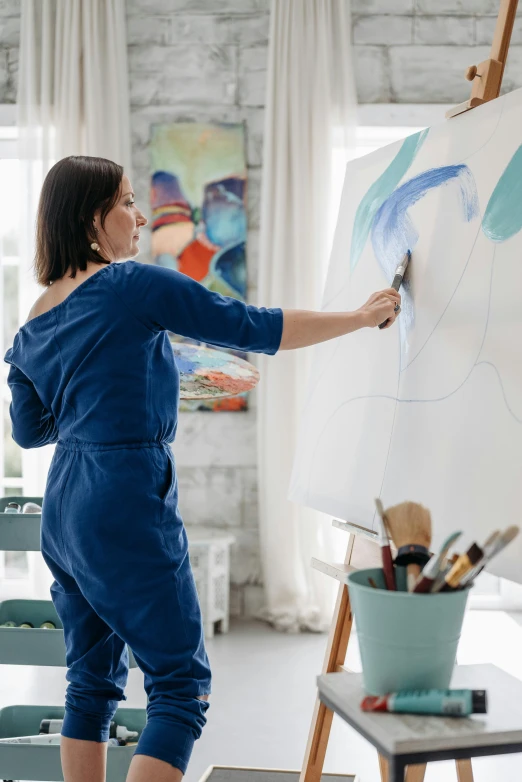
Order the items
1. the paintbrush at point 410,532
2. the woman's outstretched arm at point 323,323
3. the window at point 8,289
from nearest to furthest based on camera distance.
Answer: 1. the paintbrush at point 410,532
2. the woman's outstretched arm at point 323,323
3. the window at point 8,289

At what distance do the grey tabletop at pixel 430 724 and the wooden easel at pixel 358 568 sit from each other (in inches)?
16.8

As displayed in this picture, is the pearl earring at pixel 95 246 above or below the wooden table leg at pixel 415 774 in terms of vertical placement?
above

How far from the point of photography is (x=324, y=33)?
3.25m

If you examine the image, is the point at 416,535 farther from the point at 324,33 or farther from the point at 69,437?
the point at 324,33

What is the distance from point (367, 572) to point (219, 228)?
2.64m

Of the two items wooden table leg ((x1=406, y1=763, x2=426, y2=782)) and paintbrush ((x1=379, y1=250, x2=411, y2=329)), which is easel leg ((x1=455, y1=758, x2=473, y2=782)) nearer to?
wooden table leg ((x1=406, y1=763, x2=426, y2=782))

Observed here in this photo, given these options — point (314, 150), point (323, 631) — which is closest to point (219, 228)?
point (314, 150)

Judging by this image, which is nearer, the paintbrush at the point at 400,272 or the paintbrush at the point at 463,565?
the paintbrush at the point at 463,565

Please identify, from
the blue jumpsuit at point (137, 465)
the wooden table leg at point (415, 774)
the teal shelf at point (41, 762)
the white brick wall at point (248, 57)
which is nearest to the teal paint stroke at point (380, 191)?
the blue jumpsuit at point (137, 465)

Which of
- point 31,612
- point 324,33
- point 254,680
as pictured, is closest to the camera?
point 31,612

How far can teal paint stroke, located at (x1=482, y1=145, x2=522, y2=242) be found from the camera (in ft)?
4.00

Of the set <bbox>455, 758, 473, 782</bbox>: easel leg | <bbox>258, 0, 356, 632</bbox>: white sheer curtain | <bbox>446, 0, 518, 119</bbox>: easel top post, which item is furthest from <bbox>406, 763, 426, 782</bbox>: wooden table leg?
<bbox>258, 0, 356, 632</bbox>: white sheer curtain

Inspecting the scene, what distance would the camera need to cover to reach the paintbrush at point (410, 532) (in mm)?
899

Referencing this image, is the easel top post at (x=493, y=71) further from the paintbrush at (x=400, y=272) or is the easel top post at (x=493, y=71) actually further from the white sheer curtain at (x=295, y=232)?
the white sheer curtain at (x=295, y=232)
